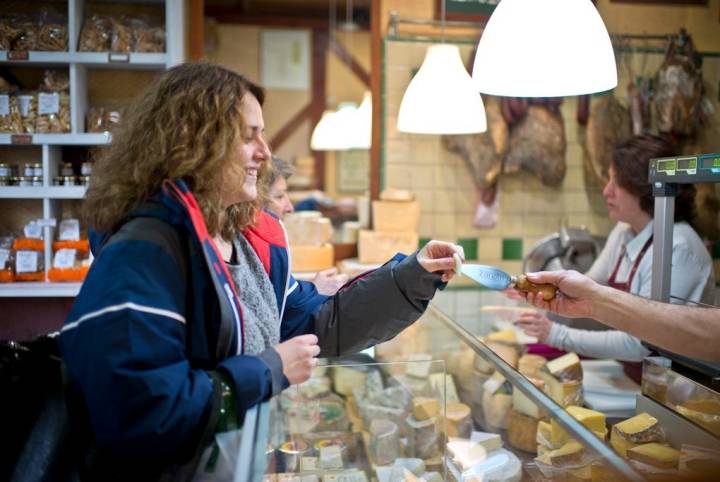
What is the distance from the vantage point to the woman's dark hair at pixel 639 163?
3105 millimetres

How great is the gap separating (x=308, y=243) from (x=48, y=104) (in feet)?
5.51

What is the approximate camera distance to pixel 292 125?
8969 mm

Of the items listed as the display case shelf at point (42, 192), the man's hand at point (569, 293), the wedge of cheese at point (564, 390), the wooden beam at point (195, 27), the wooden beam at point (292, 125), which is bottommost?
the wedge of cheese at point (564, 390)

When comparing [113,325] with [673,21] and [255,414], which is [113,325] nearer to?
[255,414]

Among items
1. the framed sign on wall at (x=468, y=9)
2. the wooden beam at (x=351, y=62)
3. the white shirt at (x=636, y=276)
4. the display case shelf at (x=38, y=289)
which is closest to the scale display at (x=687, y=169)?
the white shirt at (x=636, y=276)

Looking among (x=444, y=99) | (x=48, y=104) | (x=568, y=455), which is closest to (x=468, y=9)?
(x=444, y=99)

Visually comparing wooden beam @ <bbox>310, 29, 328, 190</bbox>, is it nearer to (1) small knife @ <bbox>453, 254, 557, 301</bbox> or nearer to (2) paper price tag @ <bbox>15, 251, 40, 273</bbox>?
(2) paper price tag @ <bbox>15, 251, 40, 273</bbox>

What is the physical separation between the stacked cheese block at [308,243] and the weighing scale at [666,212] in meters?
2.39

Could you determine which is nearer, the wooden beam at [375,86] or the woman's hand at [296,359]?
the woman's hand at [296,359]

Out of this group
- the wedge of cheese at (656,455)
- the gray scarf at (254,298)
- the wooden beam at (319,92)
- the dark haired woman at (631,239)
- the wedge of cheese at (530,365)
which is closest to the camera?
the gray scarf at (254,298)

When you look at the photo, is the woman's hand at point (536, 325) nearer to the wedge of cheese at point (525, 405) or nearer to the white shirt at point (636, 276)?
the white shirt at point (636, 276)

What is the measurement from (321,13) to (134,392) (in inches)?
310

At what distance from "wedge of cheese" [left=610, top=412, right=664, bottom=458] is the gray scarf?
40.3 inches

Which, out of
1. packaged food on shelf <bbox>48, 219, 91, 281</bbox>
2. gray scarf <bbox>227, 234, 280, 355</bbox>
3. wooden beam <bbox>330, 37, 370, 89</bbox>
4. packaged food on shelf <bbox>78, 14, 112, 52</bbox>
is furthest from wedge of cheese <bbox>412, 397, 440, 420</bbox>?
wooden beam <bbox>330, 37, 370, 89</bbox>
